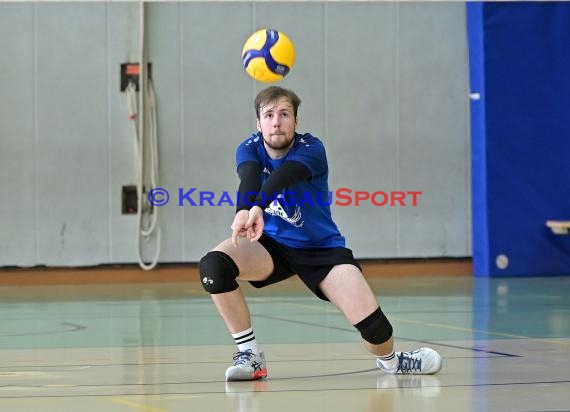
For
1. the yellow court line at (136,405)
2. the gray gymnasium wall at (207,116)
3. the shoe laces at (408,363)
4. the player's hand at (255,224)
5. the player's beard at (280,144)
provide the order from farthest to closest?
the gray gymnasium wall at (207,116), the player's beard at (280,144), the shoe laces at (408,363), the player's hand at (255,224), the yellow court line at (136,405)

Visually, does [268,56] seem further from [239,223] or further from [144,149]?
[144,149]

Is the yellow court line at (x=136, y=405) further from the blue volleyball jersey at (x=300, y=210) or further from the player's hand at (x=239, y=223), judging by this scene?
the blue volleyball jersey at (x=300, y=210)

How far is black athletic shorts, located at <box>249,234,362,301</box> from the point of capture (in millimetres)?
4449

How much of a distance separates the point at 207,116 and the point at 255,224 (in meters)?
8.84

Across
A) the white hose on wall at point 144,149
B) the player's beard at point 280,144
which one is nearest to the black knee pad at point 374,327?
the player's beard at point 280,144

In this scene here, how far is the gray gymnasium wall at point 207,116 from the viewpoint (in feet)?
41.1

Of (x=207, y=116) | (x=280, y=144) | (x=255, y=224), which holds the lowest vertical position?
(x=255, y=224)

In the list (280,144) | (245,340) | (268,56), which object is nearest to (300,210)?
(280,144)

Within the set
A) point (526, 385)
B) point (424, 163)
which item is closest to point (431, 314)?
point (526, 385)

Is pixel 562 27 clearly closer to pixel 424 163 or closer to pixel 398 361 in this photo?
pixel 424 163

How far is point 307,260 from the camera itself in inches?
176

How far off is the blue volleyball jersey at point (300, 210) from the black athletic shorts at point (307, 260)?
0.03 m

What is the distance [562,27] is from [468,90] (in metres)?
1.35

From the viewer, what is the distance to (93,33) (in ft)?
41.3
